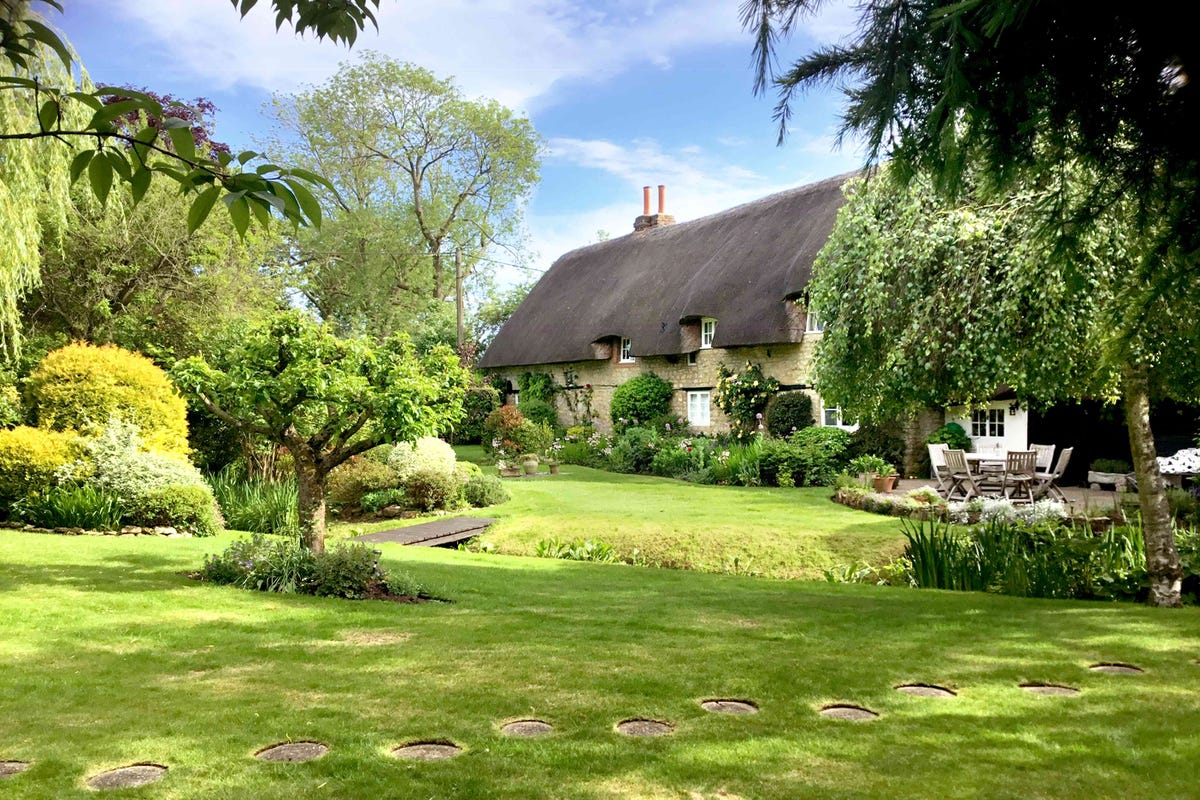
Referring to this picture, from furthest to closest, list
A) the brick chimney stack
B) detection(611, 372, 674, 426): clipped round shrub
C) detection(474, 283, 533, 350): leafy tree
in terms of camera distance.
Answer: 1. detection(474, 283, 533, 350): leafy tree
2. the brick chimney stack
3. detection(611, 372, 674, 426): clipped round shrub

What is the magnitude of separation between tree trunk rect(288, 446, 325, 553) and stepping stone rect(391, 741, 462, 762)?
4709 millimetres

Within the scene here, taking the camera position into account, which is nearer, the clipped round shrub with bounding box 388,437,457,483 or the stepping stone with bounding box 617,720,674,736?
the stepping stone with bounding box 617,720,674,736

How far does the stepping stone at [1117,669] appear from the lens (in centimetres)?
475

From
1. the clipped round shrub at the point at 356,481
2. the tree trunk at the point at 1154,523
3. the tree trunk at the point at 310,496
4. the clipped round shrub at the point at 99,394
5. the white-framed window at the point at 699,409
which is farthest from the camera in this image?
the white-framed window at the point at 699,409

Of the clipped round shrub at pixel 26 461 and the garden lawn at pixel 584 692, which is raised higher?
the clipped round shrub at pixel 26 461

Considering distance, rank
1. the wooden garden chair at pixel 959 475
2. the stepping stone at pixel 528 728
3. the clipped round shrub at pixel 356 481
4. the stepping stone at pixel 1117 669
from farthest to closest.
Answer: the clipped round shrub at pixel 356 481
the wooden garden chair at pixel 959 475
the stepping stone at pixel 1117 669
the stepping stone at pixel 528 728

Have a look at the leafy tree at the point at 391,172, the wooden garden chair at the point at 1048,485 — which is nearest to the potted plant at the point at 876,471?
the wooden garden chair at the point at 1048,485

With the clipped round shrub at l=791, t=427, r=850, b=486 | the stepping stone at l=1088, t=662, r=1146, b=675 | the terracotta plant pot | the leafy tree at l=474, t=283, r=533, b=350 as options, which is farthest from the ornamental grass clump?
the leafy tree at l=474, t=283, r=533, b=350

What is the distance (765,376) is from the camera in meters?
20.7

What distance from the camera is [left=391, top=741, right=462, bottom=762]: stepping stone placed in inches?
131

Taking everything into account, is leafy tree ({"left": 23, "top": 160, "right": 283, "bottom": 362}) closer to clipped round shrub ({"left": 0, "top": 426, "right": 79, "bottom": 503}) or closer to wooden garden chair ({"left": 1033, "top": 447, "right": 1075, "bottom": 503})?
clipped round shrub ({"left": 0, "top": 426, "right": 79, "bottom": 503})

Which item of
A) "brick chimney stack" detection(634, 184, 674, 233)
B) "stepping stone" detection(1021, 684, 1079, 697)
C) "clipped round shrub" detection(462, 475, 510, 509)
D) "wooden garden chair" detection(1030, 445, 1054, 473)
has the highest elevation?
"brick chimney stack" detection(634, 184, 674, 233)

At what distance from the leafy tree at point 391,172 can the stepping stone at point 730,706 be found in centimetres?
3081

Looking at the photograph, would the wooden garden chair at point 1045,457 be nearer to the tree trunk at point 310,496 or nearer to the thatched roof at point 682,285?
the thatched roof at point 682,285
